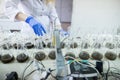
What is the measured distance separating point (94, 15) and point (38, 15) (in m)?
0.36

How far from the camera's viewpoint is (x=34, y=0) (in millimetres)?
960

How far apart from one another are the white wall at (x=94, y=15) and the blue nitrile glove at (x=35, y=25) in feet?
0.70

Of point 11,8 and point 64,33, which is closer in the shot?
point 11,8

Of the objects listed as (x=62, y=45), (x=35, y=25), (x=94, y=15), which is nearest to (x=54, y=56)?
(x=62, y=45)

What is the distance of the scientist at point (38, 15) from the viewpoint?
949mm

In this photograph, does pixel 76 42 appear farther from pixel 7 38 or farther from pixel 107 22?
pixel 7 38

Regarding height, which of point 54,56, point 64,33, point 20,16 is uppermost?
point 20,16

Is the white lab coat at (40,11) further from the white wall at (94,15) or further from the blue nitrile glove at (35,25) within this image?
the white wall at (94,15)

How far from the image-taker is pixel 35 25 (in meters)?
0.97

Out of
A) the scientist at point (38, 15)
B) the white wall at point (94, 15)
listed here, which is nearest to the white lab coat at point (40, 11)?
the scientist at point (38, 15)

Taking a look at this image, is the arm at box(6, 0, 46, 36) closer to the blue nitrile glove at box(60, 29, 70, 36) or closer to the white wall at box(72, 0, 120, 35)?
the blue nitrile glove at box(60, 29, 70, 36)

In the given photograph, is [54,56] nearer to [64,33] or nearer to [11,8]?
[64,33]

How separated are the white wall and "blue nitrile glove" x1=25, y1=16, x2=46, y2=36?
21 centimetres

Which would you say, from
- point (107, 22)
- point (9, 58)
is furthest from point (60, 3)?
point (9, 58)
